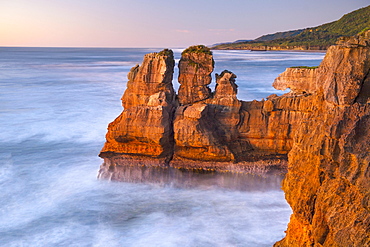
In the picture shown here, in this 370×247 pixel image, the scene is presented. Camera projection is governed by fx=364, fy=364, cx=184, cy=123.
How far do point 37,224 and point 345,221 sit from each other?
1391cm

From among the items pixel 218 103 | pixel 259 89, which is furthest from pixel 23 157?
pixel 259 89

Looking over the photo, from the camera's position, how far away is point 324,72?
12344 millimetres

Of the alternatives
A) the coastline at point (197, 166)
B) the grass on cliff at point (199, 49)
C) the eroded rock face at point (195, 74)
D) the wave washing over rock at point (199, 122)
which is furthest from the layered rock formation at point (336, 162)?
the grass on cliff at point (199, 49)

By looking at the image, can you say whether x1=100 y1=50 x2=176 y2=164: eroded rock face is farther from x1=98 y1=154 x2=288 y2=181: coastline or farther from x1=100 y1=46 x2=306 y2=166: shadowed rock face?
x1=98 y1=154 x2=288 y2=181: coastline

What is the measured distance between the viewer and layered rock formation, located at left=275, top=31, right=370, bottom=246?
8148mm

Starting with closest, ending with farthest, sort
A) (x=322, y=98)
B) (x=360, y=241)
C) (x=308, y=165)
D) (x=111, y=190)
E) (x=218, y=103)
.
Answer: (x=360, y=241)
(x=308, y=165)
(x=322, y=98)
(x=111, y=190)
(x=218, y=103)

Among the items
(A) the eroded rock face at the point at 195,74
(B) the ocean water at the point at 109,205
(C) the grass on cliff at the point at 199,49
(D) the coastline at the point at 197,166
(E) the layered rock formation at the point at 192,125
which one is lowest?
(B) the ocean water at the point at 109,205

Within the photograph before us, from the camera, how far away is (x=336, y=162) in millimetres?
8961

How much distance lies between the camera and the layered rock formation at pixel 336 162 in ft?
26.7

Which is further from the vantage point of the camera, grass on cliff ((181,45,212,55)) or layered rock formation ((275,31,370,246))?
grass on cliff ((181,45,212,55))

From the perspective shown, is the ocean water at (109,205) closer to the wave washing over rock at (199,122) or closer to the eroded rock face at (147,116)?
the wave washing over rock at (199,122)

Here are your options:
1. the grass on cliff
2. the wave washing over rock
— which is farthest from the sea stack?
the grass on cliff

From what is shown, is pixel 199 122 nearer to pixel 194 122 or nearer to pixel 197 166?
pixel 194 122

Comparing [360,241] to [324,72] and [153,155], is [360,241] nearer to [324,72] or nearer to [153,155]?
[324,72]
